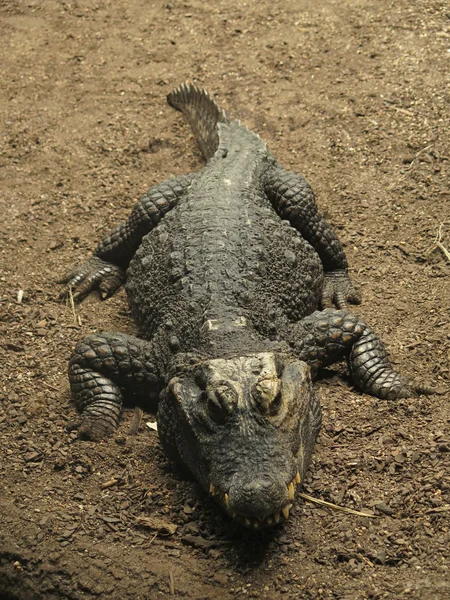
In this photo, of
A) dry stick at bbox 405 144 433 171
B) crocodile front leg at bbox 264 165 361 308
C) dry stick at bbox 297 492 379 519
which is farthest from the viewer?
dry stick at bbox 405 144 433 171

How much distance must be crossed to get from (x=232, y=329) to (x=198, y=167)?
337 cm

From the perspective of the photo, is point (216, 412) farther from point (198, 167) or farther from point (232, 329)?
point (198, 167)

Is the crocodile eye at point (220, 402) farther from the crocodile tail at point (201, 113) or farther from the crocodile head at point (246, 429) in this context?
the crocodile tail at point (201, 113)

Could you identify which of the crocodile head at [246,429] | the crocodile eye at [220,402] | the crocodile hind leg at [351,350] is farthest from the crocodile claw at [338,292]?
the crocodile eye at [220,402]

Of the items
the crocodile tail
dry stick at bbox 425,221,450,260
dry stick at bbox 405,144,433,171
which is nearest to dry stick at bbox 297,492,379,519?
dry stick at bbox 425,221,450,260

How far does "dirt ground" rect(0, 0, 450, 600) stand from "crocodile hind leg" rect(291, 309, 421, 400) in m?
0.15

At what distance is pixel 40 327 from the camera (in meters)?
6.58

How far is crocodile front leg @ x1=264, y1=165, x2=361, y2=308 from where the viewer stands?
7.12 metres

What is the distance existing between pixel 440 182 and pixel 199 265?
9.63 ft

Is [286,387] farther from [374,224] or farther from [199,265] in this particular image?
[374,224]

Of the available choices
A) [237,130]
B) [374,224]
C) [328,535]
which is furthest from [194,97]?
[328,535]

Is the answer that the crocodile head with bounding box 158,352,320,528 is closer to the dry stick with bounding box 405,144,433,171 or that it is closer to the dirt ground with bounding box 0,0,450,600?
the dirt ground with bounding box 0,0,450,600

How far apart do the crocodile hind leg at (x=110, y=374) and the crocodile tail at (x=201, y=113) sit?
2.64m

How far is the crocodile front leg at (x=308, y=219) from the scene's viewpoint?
7125mm
